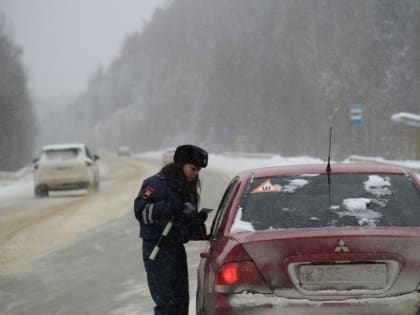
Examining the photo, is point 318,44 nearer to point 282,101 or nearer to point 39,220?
point 282,101

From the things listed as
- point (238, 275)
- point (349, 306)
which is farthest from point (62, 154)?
point (349, 306)

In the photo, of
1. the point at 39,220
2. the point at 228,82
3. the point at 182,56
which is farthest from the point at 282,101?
the point at 39,220

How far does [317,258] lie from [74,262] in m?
6.67

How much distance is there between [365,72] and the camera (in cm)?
7088

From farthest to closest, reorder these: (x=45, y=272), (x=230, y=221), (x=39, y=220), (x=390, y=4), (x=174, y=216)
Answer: (x=390, y=4) < (x=39, y=220) < (x=45, y=272) < (x=174, y=216) < (x=230, y=221)

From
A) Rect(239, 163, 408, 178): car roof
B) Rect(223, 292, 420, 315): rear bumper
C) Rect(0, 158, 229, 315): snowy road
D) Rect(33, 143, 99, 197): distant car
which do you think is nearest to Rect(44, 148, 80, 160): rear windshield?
Rect(33, 143, 99, 197): distant car

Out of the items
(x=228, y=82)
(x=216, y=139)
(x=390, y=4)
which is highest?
(x=390, y=4)

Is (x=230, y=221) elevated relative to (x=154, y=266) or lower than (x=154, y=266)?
elevated

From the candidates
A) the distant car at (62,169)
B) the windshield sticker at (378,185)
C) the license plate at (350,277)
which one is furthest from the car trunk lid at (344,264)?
the distant car at (62,169)

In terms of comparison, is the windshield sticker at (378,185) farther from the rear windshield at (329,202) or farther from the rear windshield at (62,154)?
the rear windshield at (62,154)

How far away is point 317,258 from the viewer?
4047mm

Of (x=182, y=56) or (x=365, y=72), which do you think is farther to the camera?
(x=182, y=56)

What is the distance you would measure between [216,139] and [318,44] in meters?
24.2

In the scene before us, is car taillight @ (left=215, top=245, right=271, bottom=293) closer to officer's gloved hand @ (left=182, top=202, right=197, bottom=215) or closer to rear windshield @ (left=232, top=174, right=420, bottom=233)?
rear windshield @ (left=232, top=174, right=420, bottom=233)
